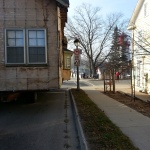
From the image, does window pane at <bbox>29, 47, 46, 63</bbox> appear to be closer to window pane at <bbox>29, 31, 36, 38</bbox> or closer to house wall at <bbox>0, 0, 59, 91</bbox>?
Result: house wall at <bbox>0, 0, 59, 91</bbox>

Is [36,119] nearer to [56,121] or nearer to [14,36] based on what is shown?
[56,121]

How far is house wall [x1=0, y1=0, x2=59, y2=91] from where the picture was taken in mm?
12062

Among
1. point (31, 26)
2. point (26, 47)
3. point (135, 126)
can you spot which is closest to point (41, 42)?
point (26, 47)

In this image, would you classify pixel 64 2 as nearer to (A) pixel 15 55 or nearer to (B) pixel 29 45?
(B) pixel 29 45

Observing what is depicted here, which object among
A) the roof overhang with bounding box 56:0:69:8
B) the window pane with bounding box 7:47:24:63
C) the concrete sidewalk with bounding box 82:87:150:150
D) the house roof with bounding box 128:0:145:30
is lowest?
the concrete sidewalk with bounding box 82:87:150:150

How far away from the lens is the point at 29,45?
490 inches

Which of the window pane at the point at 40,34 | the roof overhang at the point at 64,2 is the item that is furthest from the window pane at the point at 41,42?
the roof overhang at the point at 64,2

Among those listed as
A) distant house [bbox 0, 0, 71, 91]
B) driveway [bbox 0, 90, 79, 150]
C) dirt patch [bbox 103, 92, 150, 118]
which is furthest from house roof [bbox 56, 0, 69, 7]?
dirt patch [bbox 103, 92, 150, 118]

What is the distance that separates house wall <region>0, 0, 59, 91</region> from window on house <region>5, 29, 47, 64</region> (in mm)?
195

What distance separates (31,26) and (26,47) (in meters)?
0.83

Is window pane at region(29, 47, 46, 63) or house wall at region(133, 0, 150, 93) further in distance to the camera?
house wall at region(133, 0, 150, 93)

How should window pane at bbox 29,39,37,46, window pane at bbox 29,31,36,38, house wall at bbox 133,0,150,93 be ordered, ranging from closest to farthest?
window pane at bbox 29,31,36,38, window pane at bbox 29,39,37,46, house wall at bbox 133,0,150,93

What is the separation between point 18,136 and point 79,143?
69.9 inches

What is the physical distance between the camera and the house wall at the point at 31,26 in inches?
475
